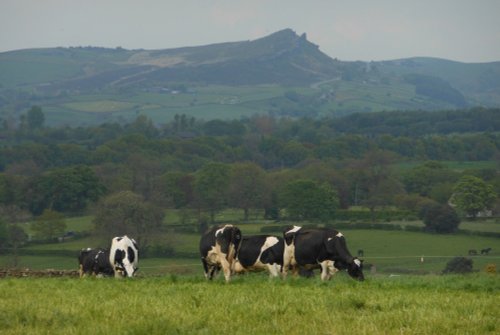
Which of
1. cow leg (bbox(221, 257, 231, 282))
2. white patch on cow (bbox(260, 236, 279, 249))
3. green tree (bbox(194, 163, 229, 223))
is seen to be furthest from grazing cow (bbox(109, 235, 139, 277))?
green tree (bbox(194, 163, 229, 223))

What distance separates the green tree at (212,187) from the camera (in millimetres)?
123000

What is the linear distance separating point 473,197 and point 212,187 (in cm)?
3461

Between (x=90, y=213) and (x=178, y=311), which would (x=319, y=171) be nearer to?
(x=90, y=213)

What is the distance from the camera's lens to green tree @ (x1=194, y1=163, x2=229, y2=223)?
12300 centimetres


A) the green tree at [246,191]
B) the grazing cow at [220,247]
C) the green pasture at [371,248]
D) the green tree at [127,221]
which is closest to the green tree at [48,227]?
the green pasture at [371,248]

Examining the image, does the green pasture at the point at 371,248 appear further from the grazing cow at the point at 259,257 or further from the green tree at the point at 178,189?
the grazing cow at the point at 259,257

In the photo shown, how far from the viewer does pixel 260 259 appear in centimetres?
2648

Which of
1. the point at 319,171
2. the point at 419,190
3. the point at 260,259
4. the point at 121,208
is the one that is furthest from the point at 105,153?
the point at 260,259

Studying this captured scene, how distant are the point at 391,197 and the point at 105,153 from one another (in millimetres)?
77954

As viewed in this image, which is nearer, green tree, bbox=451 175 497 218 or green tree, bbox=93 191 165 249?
green tree, bbox=93 191 165 249

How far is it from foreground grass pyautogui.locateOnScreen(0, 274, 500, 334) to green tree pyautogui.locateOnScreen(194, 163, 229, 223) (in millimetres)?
96235

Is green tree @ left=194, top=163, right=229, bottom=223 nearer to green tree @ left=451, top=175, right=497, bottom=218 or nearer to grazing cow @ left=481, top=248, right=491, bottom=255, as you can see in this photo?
green tree @ left=451, top=175, right=497, bottom=218

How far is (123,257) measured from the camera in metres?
29.6

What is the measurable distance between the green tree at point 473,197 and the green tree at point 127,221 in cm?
4608
